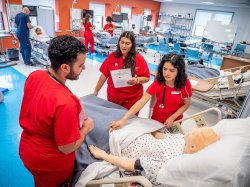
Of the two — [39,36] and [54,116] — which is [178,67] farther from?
[39,36]

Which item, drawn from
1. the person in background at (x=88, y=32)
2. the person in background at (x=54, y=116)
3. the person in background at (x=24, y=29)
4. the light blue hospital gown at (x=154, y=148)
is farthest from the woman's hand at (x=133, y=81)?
the person in background at (x=88, y=32)

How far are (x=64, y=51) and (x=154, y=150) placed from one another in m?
0.96

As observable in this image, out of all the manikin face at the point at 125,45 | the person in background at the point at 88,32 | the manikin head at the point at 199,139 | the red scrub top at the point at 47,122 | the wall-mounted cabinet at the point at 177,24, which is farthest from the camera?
the wall-mounted cabinet at the point at 177,24

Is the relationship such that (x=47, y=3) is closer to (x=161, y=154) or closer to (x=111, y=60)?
(x=111, y=60)

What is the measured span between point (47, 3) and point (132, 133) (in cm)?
780

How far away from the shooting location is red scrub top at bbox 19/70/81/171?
89 centimetres

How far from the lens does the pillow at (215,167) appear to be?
0.76m

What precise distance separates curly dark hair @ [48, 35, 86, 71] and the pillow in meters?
0.72

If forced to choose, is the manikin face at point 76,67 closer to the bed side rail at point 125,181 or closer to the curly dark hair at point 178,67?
the bed side rail at point 125,181

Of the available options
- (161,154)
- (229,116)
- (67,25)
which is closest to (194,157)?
(161,154)

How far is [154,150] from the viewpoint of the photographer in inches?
55.9

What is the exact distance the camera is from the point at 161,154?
139 centimetres

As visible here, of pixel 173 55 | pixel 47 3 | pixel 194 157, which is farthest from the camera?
pixel 47 3

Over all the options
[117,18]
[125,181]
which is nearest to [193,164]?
[125,181]
